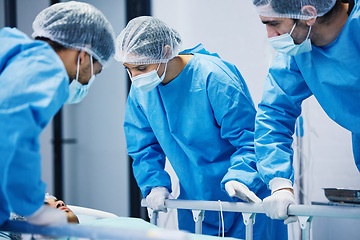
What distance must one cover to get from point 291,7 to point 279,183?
0.68m

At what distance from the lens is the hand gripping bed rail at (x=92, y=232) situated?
43.7 inches

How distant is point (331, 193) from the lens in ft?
7.22

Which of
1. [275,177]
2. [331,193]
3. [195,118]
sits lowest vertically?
[331,193]

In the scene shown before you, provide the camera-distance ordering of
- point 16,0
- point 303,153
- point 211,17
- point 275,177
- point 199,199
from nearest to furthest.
Answer: point 275,177
point 199,199
point 303,153
point 211,17
point 16,0

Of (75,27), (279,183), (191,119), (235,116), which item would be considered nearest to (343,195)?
(279,183)

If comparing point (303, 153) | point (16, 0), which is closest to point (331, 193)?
point (303, 153)

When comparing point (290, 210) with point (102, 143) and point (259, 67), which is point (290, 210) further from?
point (102, 143)

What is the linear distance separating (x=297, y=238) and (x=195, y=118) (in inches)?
49.1

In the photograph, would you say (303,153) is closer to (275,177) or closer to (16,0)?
(275,177)

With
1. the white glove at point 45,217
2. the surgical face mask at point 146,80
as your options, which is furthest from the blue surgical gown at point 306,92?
the white glove at point 45,217

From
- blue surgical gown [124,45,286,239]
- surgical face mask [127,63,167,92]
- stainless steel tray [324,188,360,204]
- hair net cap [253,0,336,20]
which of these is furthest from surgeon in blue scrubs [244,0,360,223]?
surgical face mask [127,63,167,92]

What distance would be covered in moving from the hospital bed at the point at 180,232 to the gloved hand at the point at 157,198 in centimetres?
3

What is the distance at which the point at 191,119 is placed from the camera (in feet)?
6.42

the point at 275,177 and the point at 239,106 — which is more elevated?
the point at 239,106
